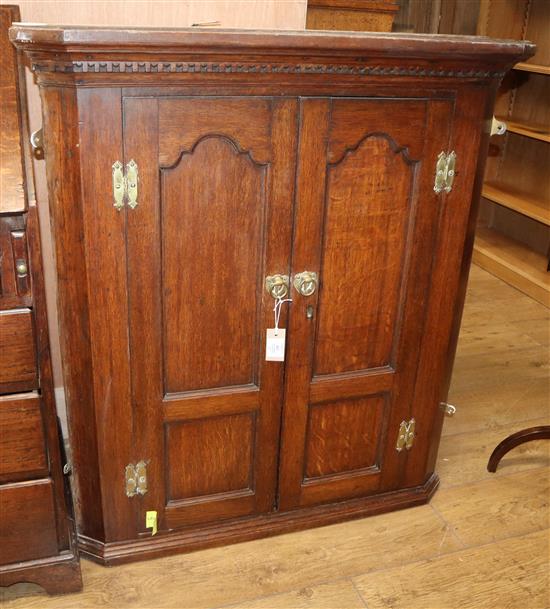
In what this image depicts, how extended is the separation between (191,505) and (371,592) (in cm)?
55

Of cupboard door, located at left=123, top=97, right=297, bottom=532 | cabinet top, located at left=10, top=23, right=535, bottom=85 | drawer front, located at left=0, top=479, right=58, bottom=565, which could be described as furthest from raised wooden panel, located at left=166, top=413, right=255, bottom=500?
cabinet top, located at left=10, top=23, right=535, bottom=85

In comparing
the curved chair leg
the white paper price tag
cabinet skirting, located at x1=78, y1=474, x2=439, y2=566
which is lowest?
cabinet skirting, located at x1=78, y1=474, x2=439, y2=566

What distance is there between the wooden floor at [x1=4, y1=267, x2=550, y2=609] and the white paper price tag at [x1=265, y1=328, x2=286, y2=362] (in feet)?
2.01

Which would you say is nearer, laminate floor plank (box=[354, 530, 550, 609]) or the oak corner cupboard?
the oak corner cupboard

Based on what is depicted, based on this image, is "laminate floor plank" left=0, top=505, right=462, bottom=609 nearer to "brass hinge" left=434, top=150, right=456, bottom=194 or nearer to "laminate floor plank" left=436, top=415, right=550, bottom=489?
"laminate floor plank" left=436, top=415, right=550, bottom=489

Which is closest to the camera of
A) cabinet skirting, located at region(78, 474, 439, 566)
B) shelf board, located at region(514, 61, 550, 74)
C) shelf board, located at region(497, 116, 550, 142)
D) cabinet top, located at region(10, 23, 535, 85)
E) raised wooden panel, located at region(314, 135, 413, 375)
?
cabinet top, located at region(10, 23, 535, 85)

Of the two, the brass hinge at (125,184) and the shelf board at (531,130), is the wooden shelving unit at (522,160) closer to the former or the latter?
the shelf board at (531,130)

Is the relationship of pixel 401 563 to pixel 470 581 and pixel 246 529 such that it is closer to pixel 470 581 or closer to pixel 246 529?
pixel 470 581

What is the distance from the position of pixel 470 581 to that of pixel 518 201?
9.29ft

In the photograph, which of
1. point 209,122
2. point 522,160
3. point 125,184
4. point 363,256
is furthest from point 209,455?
point 522,160

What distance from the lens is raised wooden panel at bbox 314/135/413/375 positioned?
1.74m

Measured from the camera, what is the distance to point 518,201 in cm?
427

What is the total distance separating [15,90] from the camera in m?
1.53

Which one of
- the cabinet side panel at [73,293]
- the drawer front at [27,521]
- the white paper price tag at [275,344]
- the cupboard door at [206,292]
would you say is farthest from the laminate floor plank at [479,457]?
the drawer front at [27,521]
